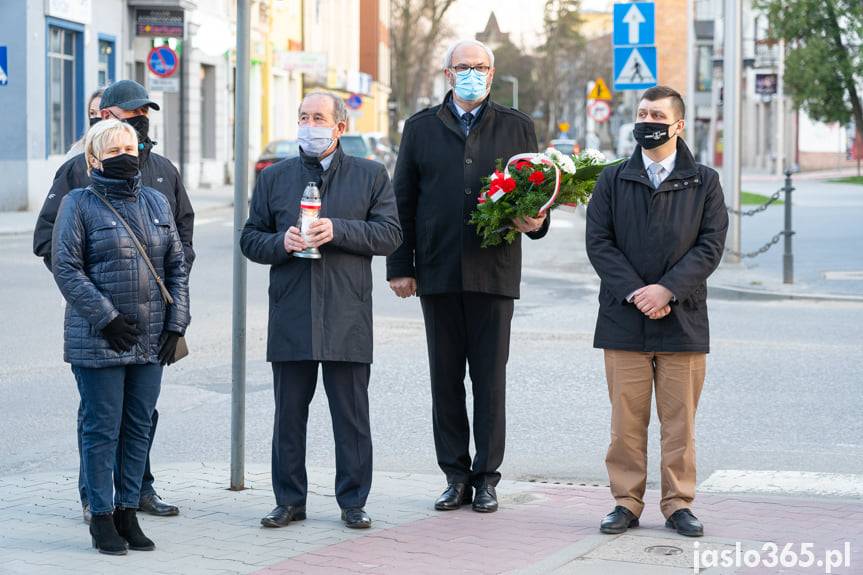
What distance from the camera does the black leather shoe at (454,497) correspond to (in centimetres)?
605

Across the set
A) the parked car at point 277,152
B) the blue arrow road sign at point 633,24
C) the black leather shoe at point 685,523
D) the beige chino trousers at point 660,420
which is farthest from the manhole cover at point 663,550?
the parked car at point 277,152

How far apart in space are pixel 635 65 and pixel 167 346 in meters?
13.2

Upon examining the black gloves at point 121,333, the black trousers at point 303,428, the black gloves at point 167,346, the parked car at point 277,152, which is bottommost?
the black trousers at point 303,428

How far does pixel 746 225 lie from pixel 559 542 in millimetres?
21647

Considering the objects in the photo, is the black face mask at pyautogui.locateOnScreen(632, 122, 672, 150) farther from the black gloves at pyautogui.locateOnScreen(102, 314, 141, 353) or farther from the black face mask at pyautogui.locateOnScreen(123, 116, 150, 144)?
the black gloves at pyautogui.locateOnScreen(102, 314, 141, 353)

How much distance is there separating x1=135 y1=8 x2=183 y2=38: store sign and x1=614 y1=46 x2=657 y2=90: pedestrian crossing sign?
58.3 ft

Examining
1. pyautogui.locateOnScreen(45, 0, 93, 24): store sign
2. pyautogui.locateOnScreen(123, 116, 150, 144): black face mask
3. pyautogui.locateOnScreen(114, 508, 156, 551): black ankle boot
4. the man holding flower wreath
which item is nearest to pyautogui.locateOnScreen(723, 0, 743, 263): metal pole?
the man holding flower wreath

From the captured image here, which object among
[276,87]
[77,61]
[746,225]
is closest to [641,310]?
[746,225]

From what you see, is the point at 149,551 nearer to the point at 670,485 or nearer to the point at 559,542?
the point at 559,542

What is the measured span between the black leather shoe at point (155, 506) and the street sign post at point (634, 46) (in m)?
12.7

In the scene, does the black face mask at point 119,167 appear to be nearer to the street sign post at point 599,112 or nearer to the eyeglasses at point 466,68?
the eyeglasses at point 466,68

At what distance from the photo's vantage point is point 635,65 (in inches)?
691

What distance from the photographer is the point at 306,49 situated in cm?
5447

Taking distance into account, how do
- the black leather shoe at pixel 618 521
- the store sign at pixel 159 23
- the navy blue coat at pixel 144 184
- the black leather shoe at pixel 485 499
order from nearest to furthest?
the black leather shoe at pixel 618 521 → the navy blue coat at pixel 144 184 → the black leather shoe at pixel 485 499 → the store sign at pixel 159 23
